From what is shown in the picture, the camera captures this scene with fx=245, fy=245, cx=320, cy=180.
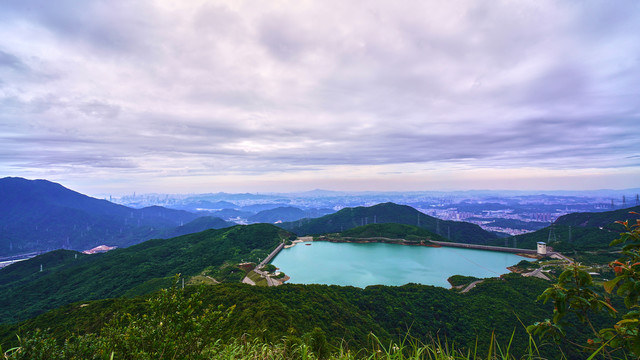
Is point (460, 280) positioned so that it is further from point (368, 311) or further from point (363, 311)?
point (363, 311)

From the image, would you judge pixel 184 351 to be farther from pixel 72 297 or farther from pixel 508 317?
pixel 72 297

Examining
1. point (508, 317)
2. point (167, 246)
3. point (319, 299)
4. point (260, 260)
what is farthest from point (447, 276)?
point (167, 246)

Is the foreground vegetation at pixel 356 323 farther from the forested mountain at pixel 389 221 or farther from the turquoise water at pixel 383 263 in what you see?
the forested mountain at pixel 389 221

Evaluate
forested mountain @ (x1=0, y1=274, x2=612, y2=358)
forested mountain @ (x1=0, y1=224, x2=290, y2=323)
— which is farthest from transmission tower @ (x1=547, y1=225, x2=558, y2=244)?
forested mountain @ (x1=0, y1=224, x2=290, y2=323)

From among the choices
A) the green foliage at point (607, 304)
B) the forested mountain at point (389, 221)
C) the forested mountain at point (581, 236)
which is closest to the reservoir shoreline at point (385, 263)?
the forested mountain at point (581, 236)

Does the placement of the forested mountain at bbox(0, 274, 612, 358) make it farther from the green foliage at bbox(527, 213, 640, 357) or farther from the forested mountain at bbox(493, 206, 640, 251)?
the forested mountain at bbox(493, 206, 640, 251)
